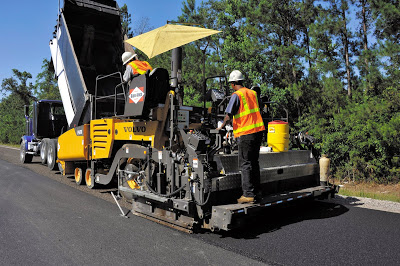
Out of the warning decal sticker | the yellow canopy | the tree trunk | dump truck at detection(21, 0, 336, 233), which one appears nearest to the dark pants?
dump truck at detection(21, 0, 336, 233)

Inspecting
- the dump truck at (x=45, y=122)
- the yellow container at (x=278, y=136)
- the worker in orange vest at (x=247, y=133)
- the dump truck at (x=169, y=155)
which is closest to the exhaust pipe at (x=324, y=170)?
the dump truck at (x=169, y=155)

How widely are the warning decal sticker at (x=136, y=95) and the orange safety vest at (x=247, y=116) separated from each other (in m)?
1.50

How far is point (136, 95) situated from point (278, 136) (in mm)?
2443

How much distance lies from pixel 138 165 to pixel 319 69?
8.71 meters

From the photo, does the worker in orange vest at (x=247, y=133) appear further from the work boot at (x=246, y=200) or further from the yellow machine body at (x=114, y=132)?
the yellow machine body at (x=114, y=132)

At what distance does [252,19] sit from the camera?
46.5 ft

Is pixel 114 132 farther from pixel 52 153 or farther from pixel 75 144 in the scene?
pixel 52 153

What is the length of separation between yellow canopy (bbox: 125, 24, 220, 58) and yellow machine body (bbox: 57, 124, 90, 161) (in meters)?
2.36

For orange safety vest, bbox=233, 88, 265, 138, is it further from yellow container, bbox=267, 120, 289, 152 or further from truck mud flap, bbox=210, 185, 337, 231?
yellow container, bbox=267, 120, 289, 152

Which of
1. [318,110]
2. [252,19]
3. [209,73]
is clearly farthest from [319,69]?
[209,73]

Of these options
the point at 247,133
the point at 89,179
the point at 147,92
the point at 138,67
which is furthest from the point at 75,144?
the point at 247,133

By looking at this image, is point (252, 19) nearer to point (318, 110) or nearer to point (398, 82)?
point (318, 110)

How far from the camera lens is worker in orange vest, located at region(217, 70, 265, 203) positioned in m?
4.33

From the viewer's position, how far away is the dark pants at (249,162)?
4.32 metres
